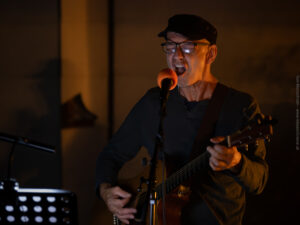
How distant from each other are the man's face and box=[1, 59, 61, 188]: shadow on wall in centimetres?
139

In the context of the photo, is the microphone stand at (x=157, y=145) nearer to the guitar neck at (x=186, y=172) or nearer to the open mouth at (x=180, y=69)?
the guitar neck at (x=186, y=172)

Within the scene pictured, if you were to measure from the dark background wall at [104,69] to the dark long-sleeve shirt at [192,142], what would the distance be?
36.3 inches

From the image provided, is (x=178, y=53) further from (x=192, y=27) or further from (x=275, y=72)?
(x=275, y=72)

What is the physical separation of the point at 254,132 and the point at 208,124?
49 centimetres

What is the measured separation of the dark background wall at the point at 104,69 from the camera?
9.65ft

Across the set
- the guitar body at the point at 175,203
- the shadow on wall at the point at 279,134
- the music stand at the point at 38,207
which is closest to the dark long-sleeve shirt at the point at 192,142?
the guitar body at the point at 175,203

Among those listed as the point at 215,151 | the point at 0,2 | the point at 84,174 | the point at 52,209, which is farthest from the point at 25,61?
the point at 215,151

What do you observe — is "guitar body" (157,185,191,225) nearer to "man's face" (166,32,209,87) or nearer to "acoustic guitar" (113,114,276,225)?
"acoustic guitar" (113,114,276,225)

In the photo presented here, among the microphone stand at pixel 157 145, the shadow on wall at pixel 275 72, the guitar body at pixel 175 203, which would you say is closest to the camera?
the microphone stand at pixel 157 145

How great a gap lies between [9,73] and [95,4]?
3.44 ft

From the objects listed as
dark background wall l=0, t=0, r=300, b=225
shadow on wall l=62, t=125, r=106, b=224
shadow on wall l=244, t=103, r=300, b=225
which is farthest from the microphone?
shadow on wall l=62, t=125, r=106, b=224

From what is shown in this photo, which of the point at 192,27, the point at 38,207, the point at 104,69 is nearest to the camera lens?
the point at 38,207

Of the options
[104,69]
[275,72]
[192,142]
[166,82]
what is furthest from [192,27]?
[104,69]

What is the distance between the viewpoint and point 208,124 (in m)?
2.05
